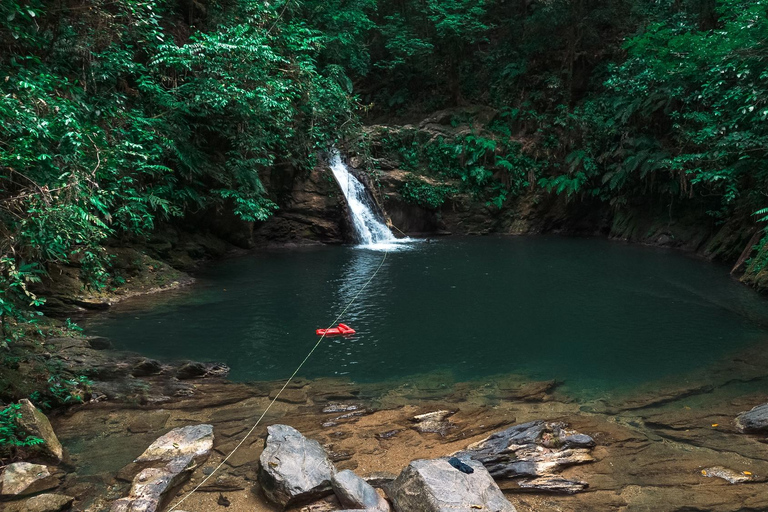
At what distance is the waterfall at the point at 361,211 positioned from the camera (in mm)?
17359

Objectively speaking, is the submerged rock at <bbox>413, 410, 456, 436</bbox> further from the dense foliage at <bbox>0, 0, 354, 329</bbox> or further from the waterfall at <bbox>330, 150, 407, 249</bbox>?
the waterfall at <bbox>330, 150, 407, 249</bbox>

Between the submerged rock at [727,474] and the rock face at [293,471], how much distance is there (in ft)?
9.45

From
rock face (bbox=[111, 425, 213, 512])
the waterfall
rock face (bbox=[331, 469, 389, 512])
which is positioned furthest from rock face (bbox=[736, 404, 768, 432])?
the waterfall

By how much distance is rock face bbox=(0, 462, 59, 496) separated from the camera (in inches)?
143

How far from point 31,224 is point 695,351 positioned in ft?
25.8

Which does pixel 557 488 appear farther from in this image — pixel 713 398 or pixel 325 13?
pixel 325 13

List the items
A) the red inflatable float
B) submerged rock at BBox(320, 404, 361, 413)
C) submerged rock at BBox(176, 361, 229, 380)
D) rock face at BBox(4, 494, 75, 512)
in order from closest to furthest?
rock face at BBox(4, 494, 75, 512) → submerged rock at BBox(320, 404, 361, 413) → submerged rock at BBox(176, 361, 229, 380) → the red inflatable float

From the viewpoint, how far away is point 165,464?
161 inches

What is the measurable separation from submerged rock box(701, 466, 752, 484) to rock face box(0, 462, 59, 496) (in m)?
4.95

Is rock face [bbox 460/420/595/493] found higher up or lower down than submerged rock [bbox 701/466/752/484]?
lower down

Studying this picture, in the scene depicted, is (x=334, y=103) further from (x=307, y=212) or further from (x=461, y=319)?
(x=461, y=319)

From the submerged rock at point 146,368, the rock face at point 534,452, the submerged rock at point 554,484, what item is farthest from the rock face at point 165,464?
the submerged rock at point 554,484

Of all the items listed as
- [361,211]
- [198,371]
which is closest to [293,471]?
[198,371]

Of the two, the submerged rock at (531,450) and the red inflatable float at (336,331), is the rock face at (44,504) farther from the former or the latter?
the red inflatable float at (336,331)
